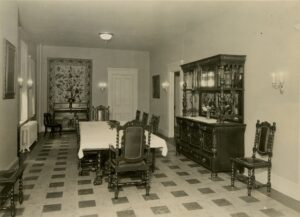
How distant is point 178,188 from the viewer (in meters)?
4.70

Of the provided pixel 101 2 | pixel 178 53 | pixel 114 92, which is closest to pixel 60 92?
pixel 114 92

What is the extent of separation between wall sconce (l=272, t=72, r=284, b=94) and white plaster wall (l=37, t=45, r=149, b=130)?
25.3 feet

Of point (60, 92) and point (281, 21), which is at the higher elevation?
point (281, 21)

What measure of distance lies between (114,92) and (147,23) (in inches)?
191

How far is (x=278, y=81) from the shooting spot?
15.0 ft

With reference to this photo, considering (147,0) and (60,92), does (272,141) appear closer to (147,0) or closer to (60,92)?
(147,0)

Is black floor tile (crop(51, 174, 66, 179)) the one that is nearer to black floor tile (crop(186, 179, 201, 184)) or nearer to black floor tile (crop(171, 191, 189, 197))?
black floor tile (crop(171, 191, 189, 197))

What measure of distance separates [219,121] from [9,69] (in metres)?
3.80

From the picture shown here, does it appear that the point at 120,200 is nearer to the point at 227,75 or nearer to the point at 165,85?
the point at 227,75

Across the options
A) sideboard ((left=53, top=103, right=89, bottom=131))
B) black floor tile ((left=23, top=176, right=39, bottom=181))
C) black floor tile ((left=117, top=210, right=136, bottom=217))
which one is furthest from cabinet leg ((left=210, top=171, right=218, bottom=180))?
sideboard ((left=53, top=103, right=89, bottom=131))

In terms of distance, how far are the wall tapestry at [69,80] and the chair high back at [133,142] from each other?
7360 millimetres

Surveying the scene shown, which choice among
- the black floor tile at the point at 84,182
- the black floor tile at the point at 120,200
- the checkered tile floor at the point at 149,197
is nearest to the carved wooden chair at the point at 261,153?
the checkered tile floor at the point at 149,197

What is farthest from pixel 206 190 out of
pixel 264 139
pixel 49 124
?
pixel 49 124

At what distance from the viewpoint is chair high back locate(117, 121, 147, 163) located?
164 inches
